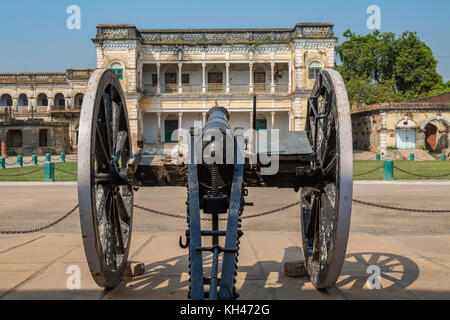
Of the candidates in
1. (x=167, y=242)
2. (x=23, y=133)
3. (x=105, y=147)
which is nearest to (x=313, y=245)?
(x=105, y=147)

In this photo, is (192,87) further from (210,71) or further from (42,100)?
(42,100)

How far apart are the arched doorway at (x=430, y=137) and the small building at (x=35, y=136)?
102ft

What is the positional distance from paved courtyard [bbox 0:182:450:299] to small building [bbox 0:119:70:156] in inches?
1233

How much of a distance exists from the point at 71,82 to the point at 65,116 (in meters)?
4.94

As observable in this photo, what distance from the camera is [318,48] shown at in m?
37.3

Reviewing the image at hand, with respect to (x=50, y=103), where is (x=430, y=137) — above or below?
below

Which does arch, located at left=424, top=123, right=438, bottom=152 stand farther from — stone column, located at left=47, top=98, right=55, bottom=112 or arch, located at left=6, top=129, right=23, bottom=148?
stone column, located at left=47, top=98, right=55, bottom=112

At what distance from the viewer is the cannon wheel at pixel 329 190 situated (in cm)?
303

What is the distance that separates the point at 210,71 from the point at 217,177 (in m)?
39.7

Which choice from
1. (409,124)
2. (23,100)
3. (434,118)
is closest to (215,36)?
(409,124)

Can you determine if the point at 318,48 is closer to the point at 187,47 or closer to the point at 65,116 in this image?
the point at 187,47

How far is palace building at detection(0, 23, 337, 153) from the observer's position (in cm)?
3697

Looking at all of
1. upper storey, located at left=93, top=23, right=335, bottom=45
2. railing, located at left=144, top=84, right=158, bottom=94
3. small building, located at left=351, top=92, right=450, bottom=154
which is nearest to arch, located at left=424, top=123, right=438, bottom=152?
small building, located at left=351, top=92, right=450, bottom=154

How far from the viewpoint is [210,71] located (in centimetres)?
4225
